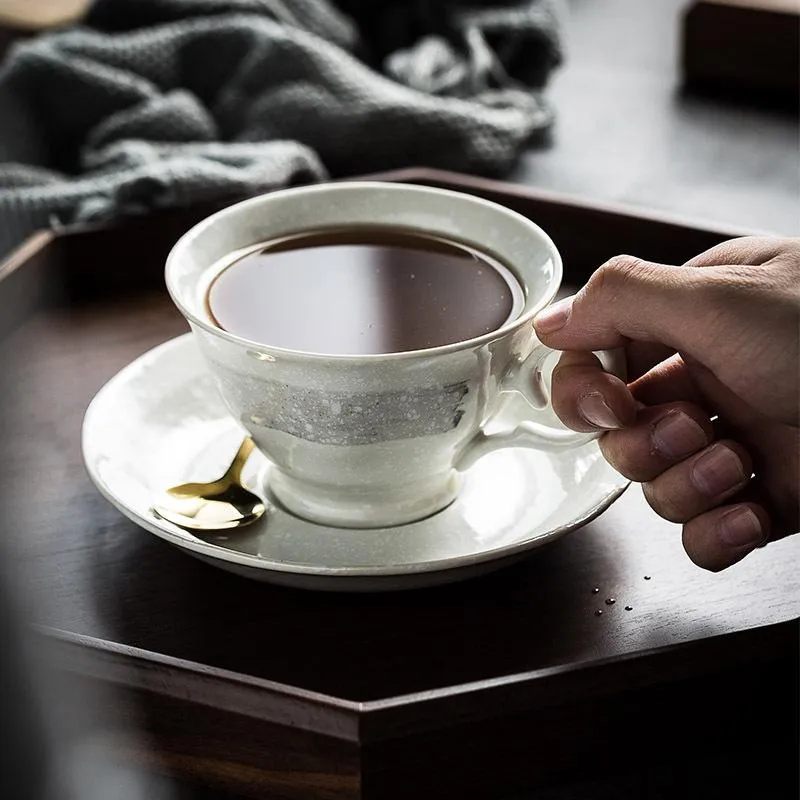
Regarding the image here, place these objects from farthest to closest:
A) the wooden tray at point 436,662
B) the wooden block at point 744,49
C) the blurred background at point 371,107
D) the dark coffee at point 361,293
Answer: the wooden block at point 744,49 < the blurred background at point 371,107 < the dark coffee at point 361,293 < the wooden tray at point 436,662

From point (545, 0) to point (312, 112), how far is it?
1.26ft

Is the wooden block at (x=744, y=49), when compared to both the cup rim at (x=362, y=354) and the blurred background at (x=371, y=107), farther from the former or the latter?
the cup rim at (x=362, y=354)

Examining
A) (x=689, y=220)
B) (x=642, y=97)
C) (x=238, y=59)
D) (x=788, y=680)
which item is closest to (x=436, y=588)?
(x=788, y=680)

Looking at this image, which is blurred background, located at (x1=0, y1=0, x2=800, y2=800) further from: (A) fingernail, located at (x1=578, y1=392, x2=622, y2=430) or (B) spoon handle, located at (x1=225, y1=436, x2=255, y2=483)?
(A) fingernail, located at (x1=578, y1=392, x2=622, y2=430)

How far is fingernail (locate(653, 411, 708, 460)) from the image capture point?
0.62 meters

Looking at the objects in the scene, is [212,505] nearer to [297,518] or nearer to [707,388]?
[297,518]

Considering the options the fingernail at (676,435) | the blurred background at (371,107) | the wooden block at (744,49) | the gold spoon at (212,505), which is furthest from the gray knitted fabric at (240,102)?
the fingernail at (676,435)

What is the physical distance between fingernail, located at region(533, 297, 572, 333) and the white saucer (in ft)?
0.31

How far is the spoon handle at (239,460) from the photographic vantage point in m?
0.69

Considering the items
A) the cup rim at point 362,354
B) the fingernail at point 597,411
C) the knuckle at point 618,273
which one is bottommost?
the fingernail at point 597,411

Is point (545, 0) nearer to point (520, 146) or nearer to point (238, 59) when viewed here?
point (520, 146)

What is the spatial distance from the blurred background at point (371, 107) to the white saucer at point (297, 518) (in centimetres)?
16

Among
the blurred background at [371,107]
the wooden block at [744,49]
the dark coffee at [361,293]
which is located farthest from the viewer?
the wooden block at [744,49]

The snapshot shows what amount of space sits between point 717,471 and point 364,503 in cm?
19
